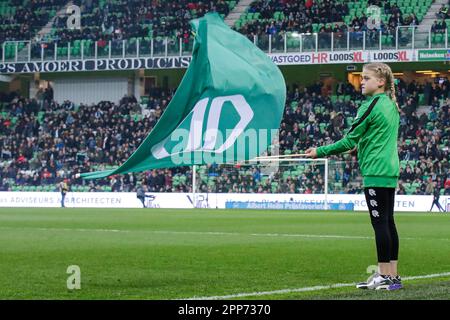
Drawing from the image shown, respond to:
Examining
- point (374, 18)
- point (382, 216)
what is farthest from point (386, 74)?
point (374, 18)

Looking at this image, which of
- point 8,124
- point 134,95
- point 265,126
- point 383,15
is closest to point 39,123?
point 8,124

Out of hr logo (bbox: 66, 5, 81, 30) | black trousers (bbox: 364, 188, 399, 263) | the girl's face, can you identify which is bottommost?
black trousers (bbox: 364, 188, 399, 263)

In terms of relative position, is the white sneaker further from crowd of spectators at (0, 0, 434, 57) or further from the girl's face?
crowd of spectators at (0, 0, 434, 57)

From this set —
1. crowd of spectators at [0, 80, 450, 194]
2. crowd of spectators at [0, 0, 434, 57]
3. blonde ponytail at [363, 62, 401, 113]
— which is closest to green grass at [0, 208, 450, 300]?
blonde ponytail at [363, 62, 401, 113]

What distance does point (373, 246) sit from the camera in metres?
17.9

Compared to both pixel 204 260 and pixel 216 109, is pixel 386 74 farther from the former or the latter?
pixel 204 260

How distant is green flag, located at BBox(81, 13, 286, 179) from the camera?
1205 centimetres

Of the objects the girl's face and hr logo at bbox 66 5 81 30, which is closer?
the girl's face

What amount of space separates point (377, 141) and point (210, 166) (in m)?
36.6

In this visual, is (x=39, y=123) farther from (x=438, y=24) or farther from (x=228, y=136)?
(x=228, y=136)

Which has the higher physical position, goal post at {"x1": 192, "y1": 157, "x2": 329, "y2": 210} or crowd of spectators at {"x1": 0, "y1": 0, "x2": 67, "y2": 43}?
crowd of spectators at {"x1": 0, "y1": 0, "x2": 67, "y2": 43}

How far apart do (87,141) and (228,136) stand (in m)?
41.9

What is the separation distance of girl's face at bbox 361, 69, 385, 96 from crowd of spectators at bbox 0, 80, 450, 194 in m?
33.8

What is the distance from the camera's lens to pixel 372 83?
31.9 ft
